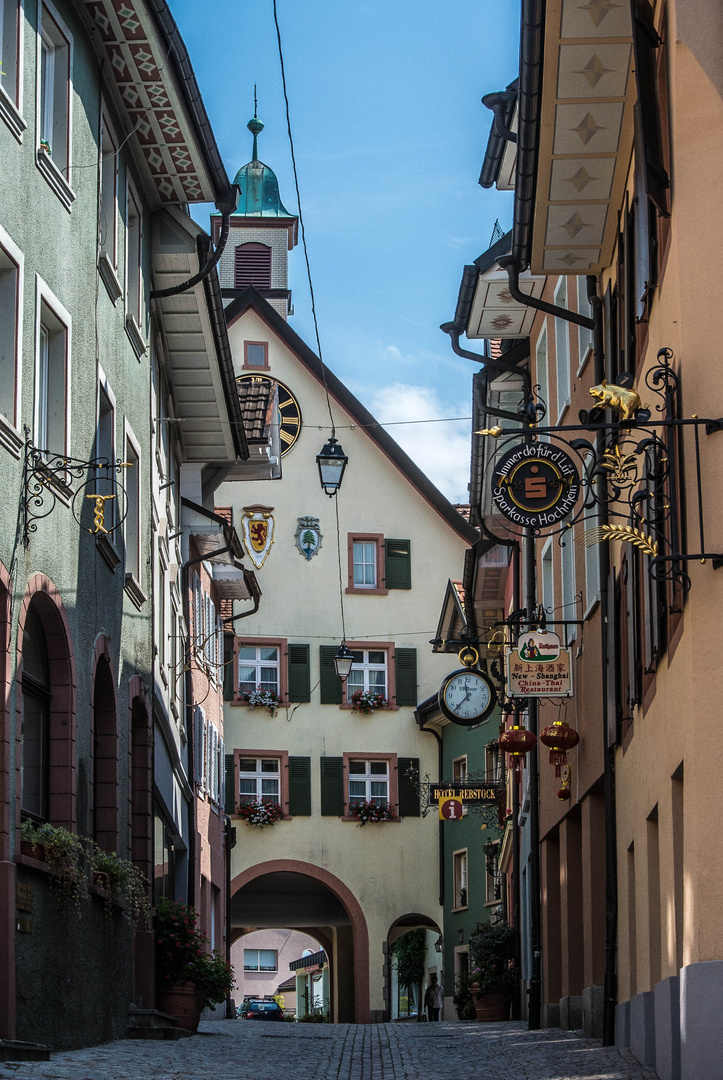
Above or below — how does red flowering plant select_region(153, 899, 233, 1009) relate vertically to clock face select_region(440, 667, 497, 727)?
below

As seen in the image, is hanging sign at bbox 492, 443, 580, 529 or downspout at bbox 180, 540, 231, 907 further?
downspout at bbox 180, 540, 231, 907

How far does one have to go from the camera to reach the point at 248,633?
3891cm

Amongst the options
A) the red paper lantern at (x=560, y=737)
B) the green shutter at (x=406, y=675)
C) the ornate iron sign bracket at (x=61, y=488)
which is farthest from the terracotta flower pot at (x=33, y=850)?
the green shutter at (x=406, y=675)

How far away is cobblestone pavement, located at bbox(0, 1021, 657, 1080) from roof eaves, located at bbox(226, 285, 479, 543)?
20.7 meters

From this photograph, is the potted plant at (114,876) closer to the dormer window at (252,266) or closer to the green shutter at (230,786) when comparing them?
the green shutter at (230,786)

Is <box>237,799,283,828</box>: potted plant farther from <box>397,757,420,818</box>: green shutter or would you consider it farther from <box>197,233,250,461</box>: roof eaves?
<box>197,233,250,461</box>: roof eaves

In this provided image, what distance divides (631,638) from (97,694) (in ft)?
18.2

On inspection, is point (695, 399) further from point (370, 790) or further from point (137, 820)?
point (370, 790)

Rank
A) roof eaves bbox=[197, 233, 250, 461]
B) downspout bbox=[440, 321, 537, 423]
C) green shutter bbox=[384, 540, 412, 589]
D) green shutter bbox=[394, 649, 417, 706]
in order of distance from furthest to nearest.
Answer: green shutter bbox=[384, 540, 412, 589]
green shutter bbox=[394, 649, 417, 706]
downspout bbox=[440, 321, 537, 423]
roof eaves bbox=[197, 233, 250, 461]

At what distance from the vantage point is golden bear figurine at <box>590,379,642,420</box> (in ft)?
30.8

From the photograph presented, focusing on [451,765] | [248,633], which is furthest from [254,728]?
[451,765]

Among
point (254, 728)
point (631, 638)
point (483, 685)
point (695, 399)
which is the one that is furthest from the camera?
point (254, 728)

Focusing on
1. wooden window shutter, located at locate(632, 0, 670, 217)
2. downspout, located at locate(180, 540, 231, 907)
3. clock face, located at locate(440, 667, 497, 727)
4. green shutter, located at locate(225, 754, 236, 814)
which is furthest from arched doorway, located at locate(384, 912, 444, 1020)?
wooden window shutter, located at locate(632, 0, 670, 217)

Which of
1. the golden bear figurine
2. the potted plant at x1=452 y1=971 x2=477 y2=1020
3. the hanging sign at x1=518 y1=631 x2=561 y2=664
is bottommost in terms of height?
the potted plant at x1=452 y1=971 x2=477 y2=1020
